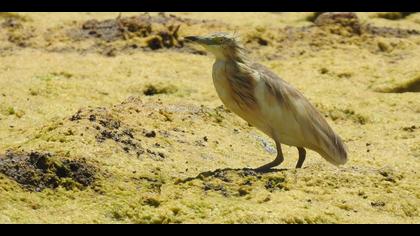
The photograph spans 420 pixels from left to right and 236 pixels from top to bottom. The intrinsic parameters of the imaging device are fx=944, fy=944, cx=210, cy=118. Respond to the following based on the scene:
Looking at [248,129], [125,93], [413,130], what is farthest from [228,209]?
[125,93]

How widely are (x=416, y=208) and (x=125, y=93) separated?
232 inches

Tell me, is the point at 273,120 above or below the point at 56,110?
above

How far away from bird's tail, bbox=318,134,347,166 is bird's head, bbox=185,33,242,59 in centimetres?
126

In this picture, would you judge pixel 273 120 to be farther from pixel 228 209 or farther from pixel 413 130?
pixel 413 130

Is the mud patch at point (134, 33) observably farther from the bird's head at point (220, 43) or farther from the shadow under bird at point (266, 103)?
the shadow under bird at point (266, 103)

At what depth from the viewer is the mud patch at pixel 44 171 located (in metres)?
8.04

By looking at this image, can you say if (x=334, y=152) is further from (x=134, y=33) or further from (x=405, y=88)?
(x=134, y=33)

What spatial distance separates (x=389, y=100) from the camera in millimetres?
13086

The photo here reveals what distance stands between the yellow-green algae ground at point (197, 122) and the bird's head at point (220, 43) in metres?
1.08

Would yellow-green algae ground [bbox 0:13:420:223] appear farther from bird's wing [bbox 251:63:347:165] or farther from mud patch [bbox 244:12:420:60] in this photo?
bird's wing [bbox 251:63:347:165]

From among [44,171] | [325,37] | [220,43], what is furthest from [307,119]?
[325,37]

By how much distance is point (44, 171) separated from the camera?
816 cm

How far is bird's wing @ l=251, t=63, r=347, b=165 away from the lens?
8734 mm

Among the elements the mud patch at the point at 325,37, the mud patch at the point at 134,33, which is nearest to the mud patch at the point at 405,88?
the mud patch at the point at 325,37
